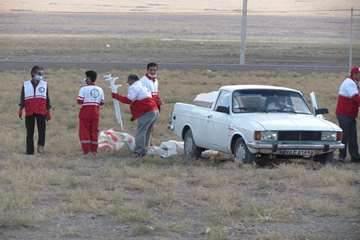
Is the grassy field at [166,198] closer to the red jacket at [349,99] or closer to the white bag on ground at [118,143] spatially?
the white bag on ground at [118,143]

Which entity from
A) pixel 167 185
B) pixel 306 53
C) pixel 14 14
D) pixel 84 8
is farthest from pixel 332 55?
pixel 84 8

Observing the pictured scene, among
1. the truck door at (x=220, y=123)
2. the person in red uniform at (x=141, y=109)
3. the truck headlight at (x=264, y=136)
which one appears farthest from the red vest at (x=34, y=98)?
the truck headlight at (x=264, y=136)

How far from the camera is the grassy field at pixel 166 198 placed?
9.99 metres

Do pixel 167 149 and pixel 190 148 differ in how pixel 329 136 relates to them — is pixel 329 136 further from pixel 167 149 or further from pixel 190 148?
pixel 167 149

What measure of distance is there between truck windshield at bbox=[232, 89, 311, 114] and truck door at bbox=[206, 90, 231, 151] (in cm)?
16

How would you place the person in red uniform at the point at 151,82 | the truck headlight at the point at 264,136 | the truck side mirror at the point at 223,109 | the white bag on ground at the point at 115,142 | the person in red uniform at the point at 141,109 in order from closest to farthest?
the truck headlight at the point at 264,136 → the truck side mirror at the point at 223,109 → the person in red uniform at the point at 141,109 → the white bag on ground at the point at 115,142 → the person in red uniform at the point at 151,82

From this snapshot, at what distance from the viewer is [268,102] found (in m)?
16.4

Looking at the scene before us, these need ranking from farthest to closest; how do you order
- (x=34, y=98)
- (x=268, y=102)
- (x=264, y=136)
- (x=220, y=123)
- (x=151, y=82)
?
1. (x=151, y=82)
2. (x=34, y=98)
3. (x=268, y=102)
4. (x=220, y=123)
5. (x=264, y=136)

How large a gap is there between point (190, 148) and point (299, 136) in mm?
2722

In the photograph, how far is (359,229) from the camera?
1016cm

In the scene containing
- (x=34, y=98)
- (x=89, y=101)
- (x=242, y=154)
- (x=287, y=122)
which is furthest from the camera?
(x=89, y=101)

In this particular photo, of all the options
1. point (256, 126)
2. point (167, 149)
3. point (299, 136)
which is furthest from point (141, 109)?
point (299, 136)

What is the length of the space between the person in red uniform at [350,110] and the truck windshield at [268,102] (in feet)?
2.02

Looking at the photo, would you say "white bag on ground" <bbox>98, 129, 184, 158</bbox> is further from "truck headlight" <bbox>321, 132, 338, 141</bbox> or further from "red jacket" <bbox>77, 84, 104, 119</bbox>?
"truck headlight" <bbox>321, 132, 338, 141</bbox>
